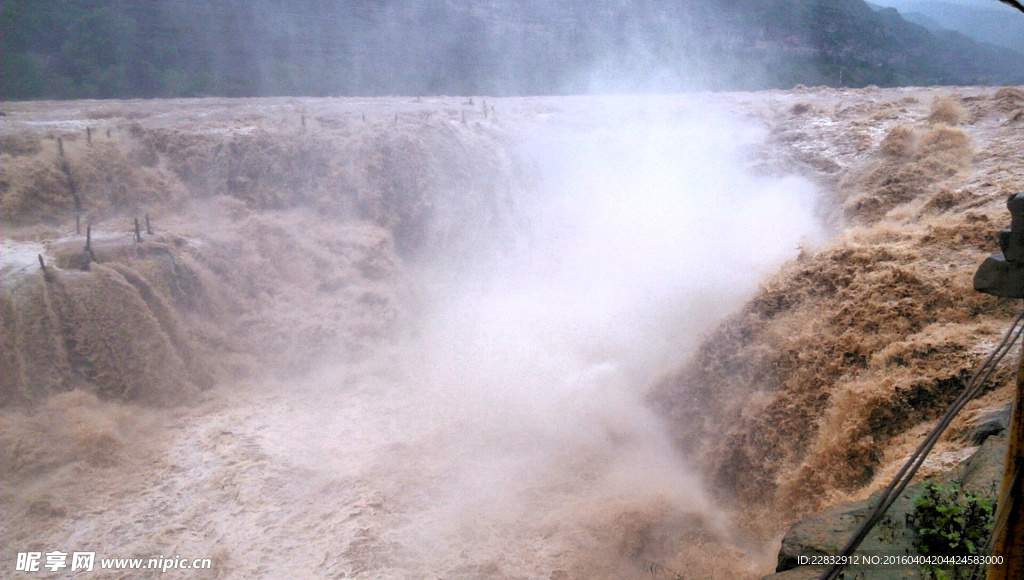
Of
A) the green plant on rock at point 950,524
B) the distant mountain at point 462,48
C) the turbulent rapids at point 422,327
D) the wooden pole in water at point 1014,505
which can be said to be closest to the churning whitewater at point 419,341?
the turbulent rapids at point 422,327

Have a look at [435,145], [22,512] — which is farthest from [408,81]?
[22,512]

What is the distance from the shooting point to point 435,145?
13.9 metres

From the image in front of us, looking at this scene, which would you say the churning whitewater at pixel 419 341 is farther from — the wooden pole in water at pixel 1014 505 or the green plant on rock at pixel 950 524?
the wooden pole in water at pixel 1014 505

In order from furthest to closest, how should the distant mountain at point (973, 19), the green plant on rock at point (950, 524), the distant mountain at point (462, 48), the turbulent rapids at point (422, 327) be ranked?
the distant mountain at point (462, 48), the distant mountain at point (973, 19), the turbulent rapids at point (422, 327), the green plant on rock at point (950, 524)

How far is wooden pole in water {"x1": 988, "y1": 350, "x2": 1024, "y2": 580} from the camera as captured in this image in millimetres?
2240

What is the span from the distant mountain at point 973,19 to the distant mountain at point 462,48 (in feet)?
1.48

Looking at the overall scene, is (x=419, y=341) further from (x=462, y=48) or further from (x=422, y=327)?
(x=462, y=48)

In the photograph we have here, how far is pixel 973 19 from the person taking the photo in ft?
70.8

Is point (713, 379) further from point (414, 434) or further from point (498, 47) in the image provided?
point (498, 47)

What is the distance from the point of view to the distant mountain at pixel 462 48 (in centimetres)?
2131

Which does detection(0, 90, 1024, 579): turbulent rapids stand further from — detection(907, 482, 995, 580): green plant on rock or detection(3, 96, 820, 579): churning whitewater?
detection(907, 482, 995, 580): green plant on rock

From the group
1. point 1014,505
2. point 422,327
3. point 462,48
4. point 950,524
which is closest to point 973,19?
point 462,48

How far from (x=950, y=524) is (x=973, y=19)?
26.2 metres

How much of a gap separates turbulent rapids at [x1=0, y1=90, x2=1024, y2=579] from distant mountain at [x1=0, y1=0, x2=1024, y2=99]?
10.7m
